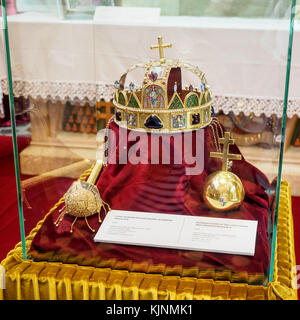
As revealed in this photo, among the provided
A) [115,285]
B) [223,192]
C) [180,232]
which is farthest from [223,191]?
[115,285]

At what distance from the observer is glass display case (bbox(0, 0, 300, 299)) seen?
3.41 feet

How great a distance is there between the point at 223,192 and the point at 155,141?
246 mm

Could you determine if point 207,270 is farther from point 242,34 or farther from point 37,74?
point 37,74

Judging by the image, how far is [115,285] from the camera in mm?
998

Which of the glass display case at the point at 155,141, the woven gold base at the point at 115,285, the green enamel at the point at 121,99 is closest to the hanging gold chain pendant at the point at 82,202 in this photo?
the glass display case at the point at 155,141

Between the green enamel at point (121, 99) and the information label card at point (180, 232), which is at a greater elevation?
the green enamel at point (121, 99)

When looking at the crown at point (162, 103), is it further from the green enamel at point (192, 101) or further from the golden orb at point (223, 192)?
the golden orb at point (223, 192)

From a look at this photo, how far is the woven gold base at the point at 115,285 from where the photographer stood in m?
0.97

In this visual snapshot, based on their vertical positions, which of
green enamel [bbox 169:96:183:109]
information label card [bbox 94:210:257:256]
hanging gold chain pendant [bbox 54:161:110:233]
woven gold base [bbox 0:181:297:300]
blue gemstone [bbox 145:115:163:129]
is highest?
green enamel [bbox 169:96:183:109]

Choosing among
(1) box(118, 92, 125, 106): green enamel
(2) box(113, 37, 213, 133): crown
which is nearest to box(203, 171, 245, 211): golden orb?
(2) box(113, 37, 213, 133): crown

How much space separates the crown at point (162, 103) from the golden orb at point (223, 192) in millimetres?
179

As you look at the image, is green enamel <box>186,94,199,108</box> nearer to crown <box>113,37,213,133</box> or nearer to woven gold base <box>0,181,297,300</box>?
crown <box>113,37,213,133</box>

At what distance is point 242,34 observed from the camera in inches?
65.4

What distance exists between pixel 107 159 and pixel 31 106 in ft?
1.64
